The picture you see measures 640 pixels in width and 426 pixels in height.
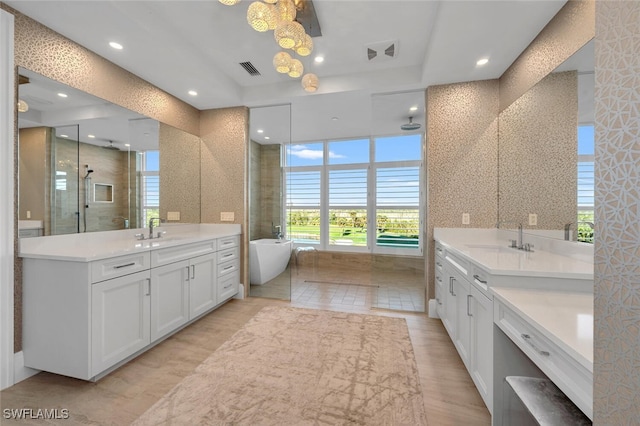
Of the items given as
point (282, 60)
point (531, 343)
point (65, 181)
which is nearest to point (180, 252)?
point (65, 181)

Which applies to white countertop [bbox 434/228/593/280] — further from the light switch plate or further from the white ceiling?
the light switch plate

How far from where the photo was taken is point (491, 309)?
1409 millimetres

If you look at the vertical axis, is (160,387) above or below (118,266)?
below

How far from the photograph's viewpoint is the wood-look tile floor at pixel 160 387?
1.54m

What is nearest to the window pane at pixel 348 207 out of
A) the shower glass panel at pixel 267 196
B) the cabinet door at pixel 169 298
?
the shower glass panel at pixel 267 196

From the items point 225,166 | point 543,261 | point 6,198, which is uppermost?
point 225,166

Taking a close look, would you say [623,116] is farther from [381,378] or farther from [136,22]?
[136,22]

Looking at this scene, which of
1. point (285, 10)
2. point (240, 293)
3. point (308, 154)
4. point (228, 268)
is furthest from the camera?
point (308, 154)

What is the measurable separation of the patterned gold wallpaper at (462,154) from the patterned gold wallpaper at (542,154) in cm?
11

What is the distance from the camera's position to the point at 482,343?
5.14ft

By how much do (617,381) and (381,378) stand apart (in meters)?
1.66

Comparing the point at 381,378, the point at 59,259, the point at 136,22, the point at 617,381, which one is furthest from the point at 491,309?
the point at 136,22

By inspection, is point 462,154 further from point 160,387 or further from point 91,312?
point 91,312

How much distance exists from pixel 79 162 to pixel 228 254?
5.59 feet
